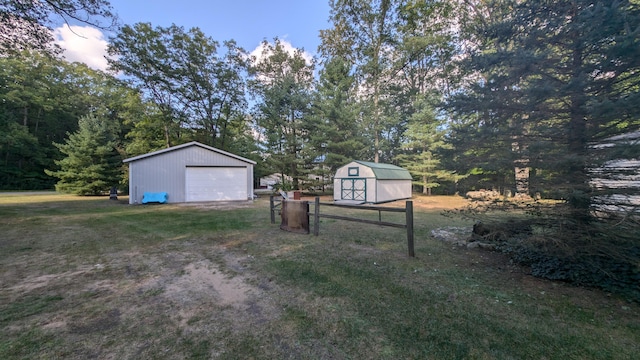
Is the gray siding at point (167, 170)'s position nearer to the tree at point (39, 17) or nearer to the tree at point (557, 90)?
the tree at point (39, 17)

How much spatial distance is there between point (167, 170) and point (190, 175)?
112 cm

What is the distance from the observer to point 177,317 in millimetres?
2570

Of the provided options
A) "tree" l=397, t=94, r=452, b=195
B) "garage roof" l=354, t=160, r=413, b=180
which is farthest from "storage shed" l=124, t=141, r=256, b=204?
"tree" l=397, t=94, r=452, b=195

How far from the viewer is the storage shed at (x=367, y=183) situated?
1451 centimetres

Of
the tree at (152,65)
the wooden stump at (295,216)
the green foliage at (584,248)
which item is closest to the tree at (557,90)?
the green foliage at (584,248)

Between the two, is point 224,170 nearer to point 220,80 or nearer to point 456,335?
point 220,80

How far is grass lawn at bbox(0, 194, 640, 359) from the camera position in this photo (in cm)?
209

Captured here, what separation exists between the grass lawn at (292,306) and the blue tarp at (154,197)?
8.05 meters

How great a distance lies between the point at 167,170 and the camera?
44.4 ft

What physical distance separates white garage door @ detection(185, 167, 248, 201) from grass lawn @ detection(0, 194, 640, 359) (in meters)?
8.94

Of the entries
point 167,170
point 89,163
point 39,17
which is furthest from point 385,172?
point 89,163

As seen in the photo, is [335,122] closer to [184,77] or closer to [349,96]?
[349,96]

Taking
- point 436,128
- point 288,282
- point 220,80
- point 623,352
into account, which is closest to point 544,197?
point 623,352

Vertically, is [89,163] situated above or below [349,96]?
below
